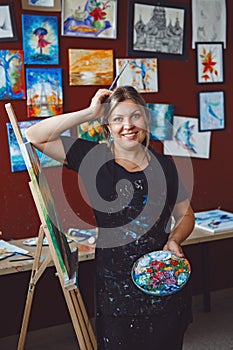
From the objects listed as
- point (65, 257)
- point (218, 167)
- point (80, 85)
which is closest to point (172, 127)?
point (218, 167)

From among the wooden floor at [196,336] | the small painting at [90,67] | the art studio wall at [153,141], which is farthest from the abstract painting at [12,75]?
the wooden floor at [196,336]

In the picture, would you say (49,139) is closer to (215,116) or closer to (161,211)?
(161,211)

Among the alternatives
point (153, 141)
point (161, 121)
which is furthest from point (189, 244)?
point (161, 121)

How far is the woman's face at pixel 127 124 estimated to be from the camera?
7.16 ft

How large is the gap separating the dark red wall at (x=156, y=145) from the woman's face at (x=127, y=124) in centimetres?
125

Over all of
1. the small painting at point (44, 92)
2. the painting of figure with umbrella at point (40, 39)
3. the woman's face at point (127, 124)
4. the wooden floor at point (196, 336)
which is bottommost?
the wooden floor at point (196, 336)

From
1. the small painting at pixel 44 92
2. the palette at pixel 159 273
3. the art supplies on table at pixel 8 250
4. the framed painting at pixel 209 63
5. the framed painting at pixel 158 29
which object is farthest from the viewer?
the framed painting at pixel 209 63

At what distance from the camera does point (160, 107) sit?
12.5 feet

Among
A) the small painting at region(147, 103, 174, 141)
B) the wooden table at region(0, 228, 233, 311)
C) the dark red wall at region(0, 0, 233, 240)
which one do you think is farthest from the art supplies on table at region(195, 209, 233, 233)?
the small painting at region(147, 103, 174, 141)

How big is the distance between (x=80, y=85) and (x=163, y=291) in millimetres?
1699

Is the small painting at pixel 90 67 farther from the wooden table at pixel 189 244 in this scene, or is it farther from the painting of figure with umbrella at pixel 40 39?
the wooden table at pixel 189 244

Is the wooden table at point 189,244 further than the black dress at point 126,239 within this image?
Yes

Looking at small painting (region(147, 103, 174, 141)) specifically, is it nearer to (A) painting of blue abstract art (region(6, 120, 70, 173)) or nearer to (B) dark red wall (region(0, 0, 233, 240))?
(B) dark red wall (region(0, 0, 233, 240))

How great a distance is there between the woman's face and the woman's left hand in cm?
38
